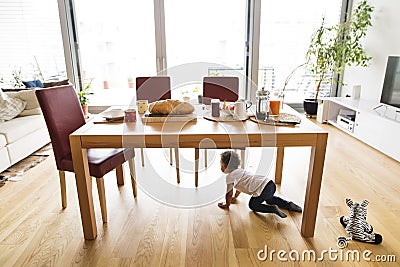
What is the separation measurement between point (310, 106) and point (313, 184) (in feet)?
10.6

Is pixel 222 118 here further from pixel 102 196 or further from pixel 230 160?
pixel 102 196

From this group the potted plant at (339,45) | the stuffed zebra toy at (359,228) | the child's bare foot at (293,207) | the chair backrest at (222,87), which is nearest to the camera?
the stuffed zebra toy at (359,228)

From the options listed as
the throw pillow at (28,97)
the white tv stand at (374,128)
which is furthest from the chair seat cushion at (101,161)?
the white tv stand at (374,128)

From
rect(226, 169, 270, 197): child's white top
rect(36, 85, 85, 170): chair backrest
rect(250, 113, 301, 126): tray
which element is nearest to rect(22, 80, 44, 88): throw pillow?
rect(36, 85, 85, 170): chair backrest

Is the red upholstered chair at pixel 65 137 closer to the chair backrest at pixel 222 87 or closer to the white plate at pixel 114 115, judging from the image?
the white plate at pixel 114 115

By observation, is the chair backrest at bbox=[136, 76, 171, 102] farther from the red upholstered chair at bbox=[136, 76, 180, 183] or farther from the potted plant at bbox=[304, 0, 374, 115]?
the potted plant at bbox=[304, 0, 374, 115]

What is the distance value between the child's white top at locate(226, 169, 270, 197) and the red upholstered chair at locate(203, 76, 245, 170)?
2.49 ft

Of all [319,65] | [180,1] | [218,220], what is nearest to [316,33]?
[319,65]

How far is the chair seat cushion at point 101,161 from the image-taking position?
1909 millimetres

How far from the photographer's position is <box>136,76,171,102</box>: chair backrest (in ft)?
9.46

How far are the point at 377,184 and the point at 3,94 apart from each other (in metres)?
4.00

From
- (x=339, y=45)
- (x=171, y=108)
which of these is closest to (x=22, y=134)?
(x=171, y=108)

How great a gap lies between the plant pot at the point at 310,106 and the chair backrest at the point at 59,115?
3.67 meters

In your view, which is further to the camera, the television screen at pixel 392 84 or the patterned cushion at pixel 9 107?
the patterned cushion at pixel 9 107
